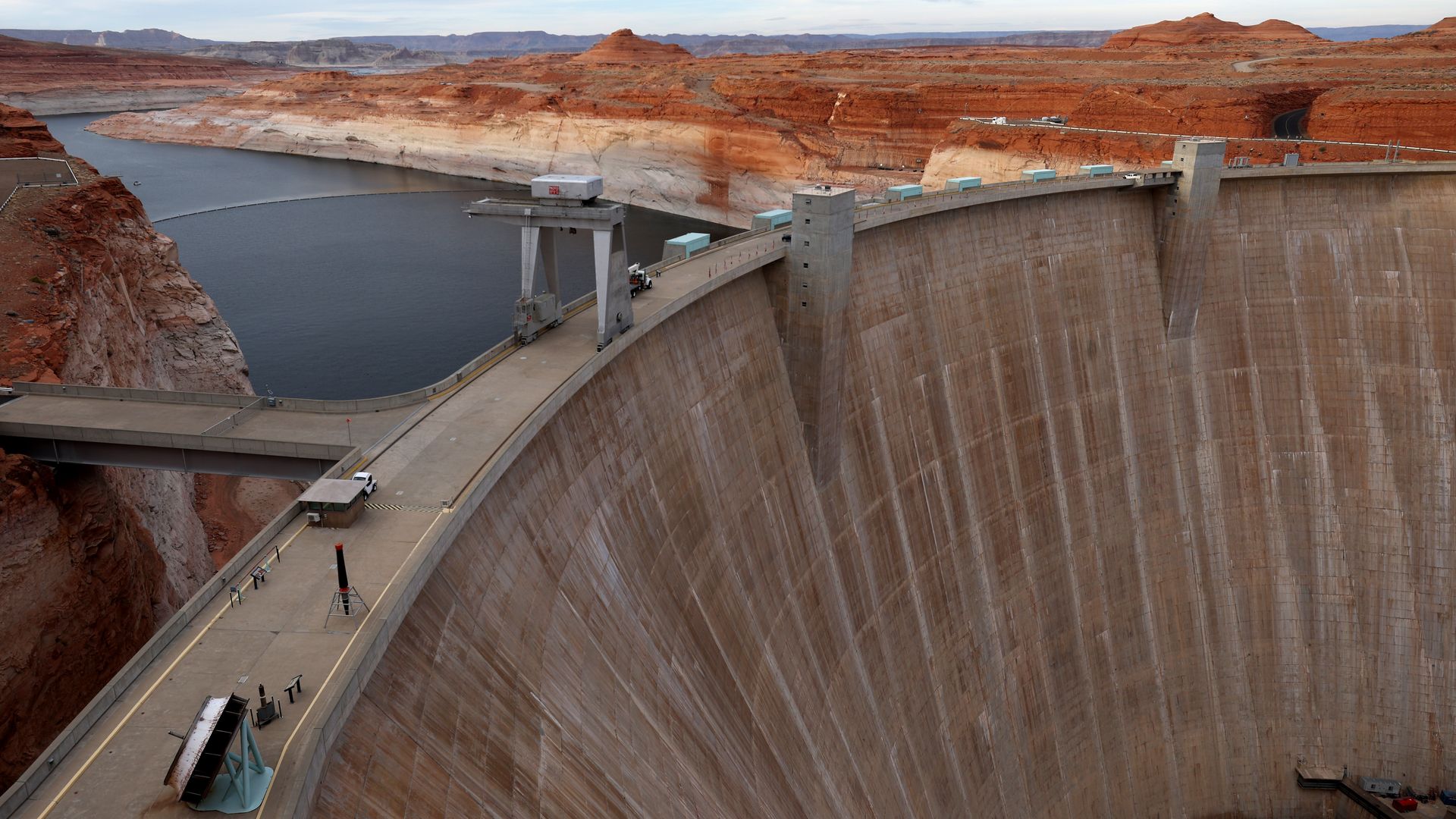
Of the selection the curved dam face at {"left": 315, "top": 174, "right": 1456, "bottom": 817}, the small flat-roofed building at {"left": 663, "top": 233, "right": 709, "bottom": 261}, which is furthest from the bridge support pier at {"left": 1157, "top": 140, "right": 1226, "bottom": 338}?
the small flat-roofed building at {"left": 663, "top": 233, "right": 709, "bottom": 261}

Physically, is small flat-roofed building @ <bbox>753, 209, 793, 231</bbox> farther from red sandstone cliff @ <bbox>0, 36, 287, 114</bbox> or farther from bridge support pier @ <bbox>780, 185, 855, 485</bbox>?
red sandstone cliff @ <bbox>0, 36, 287, 114</bbox>

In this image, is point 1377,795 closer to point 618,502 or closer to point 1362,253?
point 1362,253

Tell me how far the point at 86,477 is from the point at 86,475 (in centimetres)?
4

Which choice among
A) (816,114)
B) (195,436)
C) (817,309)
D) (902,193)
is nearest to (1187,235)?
(902,193)

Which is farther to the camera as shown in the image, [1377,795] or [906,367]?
[1377,795]

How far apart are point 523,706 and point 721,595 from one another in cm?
799

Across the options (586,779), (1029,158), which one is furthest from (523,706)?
(1029,158)

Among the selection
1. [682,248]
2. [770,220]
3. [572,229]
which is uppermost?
[770,220]

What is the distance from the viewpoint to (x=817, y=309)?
26109 mm

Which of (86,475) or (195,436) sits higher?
(195,436)

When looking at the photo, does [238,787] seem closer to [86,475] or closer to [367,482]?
[367,482]

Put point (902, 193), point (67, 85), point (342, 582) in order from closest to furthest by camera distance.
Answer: point (342, 582)
point (902, 193)
point (67, 85)

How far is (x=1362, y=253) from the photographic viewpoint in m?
37.0

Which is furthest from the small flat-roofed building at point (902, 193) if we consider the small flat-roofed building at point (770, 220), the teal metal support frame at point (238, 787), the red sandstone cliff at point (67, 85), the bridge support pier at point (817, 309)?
the red sandstone cliff at point (67, 85)
